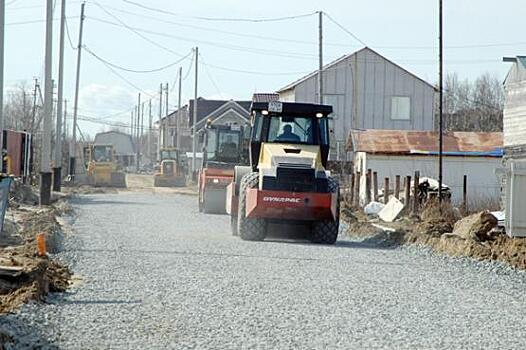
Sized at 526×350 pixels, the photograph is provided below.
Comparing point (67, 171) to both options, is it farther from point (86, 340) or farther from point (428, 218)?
point (86, 340)

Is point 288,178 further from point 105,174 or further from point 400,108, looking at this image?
point 400,108

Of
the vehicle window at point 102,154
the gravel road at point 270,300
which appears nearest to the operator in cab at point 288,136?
the gravel road at point 270,300

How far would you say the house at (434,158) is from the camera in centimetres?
4759

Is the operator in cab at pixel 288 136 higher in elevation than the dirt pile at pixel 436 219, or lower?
higher

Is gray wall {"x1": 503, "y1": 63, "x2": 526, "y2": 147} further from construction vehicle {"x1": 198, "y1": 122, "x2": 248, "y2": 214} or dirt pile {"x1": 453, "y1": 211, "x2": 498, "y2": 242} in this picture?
construction vehicle {"x1": 198, "y1": 122, "x2": 248, "y2": 214}

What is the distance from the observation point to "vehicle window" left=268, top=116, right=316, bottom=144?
24234mm

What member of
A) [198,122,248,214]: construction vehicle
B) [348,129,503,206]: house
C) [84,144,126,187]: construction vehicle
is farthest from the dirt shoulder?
[84,144,126,187]: construction vehicle

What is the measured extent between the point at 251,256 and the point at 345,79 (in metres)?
51.8

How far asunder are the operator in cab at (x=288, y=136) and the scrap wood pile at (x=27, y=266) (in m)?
5.76

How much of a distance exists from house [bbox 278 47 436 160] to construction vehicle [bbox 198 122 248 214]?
34.8m

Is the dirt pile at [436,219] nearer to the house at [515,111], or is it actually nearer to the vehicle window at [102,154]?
the house at [515,111]

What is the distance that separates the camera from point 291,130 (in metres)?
24.4

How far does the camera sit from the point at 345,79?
230 feet

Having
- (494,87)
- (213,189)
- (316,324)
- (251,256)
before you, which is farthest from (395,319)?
(494,87)
